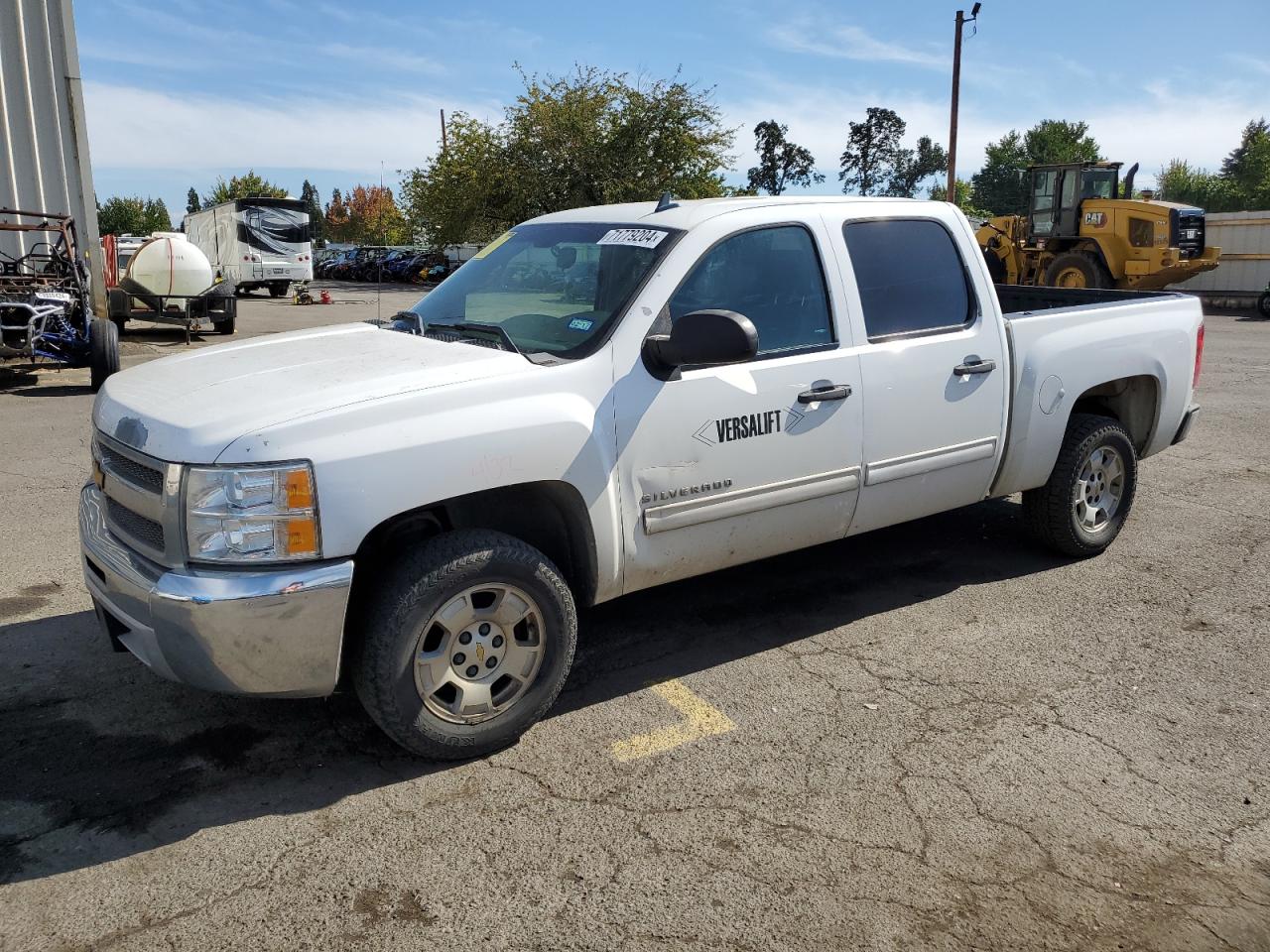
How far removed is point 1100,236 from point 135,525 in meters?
22.0

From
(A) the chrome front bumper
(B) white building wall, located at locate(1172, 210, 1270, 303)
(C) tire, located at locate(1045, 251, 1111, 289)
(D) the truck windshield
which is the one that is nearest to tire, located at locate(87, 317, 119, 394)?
(D) the truck windshield

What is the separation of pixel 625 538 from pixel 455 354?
2.98 feet

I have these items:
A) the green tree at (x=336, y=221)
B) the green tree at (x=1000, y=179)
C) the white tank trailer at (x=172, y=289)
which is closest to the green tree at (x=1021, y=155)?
the green tree at (x=1000, y=179)

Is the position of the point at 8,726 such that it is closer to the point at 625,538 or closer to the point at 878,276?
the point at 625,538

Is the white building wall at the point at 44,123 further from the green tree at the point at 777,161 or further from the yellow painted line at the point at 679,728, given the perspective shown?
the green tree at the point at 777,161

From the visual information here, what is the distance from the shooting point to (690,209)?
4.17 m

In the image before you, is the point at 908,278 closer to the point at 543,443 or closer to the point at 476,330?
the point at 476,330

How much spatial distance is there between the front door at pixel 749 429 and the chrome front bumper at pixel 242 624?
1137 mm

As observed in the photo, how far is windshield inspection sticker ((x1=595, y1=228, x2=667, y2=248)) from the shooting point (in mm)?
4004

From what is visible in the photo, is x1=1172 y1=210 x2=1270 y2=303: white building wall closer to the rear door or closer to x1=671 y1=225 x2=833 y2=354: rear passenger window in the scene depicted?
the rear door

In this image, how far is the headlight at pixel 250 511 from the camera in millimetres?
2984

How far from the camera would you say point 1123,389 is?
5.66 metres

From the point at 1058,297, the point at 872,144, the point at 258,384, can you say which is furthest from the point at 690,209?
the point at 872,144

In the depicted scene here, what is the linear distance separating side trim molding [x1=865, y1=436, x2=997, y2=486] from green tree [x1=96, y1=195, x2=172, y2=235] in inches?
3489
